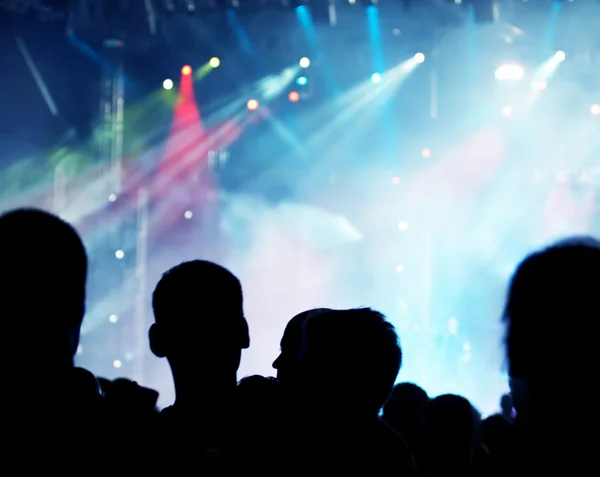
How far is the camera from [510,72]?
13555 millimetres

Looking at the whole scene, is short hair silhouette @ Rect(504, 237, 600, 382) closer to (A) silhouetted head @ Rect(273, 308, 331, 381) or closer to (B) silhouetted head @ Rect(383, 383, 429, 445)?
(A) silhouetted head @ Rect(273, 308, 331, 381)

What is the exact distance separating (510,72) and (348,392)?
42.7 ft

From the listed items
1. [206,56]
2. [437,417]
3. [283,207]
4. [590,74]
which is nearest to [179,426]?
[437,417]

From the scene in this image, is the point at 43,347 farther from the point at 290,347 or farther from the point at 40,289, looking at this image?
the point at 290,347

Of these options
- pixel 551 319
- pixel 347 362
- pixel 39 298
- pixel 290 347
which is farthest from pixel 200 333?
pixel 551 319

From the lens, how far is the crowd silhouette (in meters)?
1.09

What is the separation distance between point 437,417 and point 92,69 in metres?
11.3

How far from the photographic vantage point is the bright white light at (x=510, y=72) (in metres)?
13.5

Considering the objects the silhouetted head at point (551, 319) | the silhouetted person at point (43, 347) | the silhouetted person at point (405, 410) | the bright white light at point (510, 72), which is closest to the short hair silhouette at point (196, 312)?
the silhouetted person at point (43, 347)

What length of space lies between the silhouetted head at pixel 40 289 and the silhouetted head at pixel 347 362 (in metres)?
0.70

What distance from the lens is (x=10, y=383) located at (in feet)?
4.06

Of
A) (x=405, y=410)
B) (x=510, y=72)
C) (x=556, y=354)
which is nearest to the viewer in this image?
(x=556, y=354)

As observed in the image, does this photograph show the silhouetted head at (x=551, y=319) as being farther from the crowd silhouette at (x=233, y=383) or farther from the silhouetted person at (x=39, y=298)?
the silhouetted person at (x=39, y=298)

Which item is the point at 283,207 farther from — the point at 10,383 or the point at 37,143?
the point at 10,383
